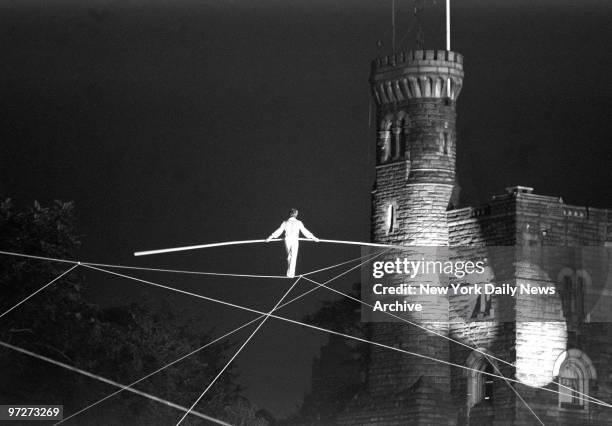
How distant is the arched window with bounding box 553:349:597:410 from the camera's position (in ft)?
181

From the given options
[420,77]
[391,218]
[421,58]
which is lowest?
[391,218]

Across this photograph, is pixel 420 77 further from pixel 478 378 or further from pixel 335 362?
pixel 335 362

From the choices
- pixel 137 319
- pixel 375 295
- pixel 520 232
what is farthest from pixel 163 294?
pixel 520 232

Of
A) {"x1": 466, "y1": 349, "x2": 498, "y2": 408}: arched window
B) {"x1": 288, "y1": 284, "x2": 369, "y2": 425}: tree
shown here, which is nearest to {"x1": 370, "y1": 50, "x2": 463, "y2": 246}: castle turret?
{"x1": 466, "y1": 349, "x2": 498, "y2": 408}: arched window

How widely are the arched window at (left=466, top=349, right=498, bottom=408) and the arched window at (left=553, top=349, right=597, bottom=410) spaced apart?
6.66ft

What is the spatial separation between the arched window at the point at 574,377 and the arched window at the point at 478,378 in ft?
6.66

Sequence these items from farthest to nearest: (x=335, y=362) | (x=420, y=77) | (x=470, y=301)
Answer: (x=335, y=362), (x=420, y=77), (x=470, y=301)

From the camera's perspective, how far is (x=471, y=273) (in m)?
57.2

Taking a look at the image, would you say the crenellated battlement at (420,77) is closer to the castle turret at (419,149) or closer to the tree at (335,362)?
the castle turret at (419,149)

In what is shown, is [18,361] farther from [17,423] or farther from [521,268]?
[521,268]

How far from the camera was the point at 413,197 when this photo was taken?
58531mm

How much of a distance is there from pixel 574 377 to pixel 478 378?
9.19 feet

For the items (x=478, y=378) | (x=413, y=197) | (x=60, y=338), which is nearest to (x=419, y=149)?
Result: (x=413, y=197)

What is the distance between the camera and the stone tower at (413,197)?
2274 inches
